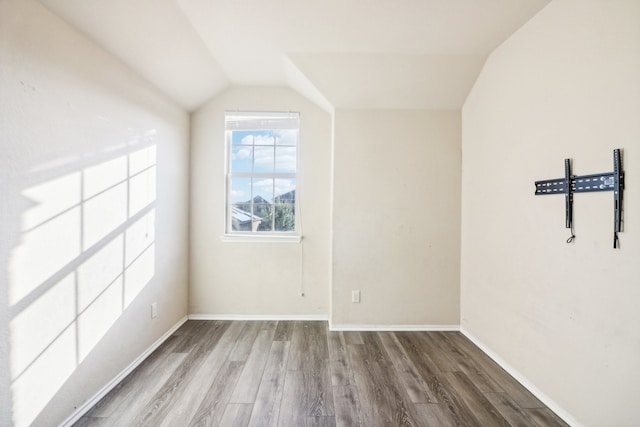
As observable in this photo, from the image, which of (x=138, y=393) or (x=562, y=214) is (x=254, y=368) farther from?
(x=562, y=214)

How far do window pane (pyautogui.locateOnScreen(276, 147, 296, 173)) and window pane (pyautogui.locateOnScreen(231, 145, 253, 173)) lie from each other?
1.05ft

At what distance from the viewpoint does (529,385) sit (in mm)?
2033

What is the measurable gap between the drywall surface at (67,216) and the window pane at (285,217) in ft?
4.16

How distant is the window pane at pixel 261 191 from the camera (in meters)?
3.42

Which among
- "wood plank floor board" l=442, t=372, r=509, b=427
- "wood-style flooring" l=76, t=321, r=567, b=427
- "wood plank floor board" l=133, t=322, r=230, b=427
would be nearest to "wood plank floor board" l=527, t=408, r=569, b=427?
"wood-style flooring" l=76, t=321, r=567, b=427

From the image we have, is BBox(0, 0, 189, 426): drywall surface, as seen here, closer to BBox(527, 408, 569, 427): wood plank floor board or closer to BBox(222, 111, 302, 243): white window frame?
BBox(222, 111, 302, 243): white window frame

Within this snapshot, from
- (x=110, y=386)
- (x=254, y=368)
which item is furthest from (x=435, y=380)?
(x=110, y=386)

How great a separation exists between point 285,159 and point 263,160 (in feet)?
0.84

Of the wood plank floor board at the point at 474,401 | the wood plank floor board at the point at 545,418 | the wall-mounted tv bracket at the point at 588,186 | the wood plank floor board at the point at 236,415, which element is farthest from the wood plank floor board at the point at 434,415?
the wall-mounted tv bracket at the point at 588,186

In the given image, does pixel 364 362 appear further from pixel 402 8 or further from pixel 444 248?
pixel 402 8

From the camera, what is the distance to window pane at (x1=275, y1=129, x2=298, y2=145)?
11.1 ft

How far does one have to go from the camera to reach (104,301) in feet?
6.48

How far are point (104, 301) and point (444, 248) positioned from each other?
2.93 m

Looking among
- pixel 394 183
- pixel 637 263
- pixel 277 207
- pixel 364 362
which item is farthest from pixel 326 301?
pixel 637 263
